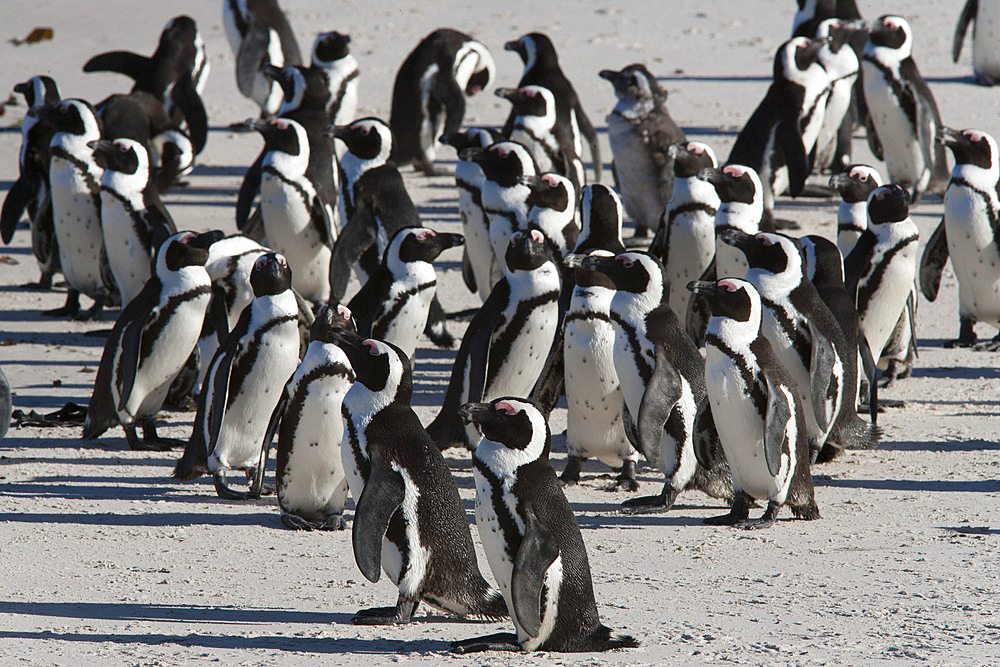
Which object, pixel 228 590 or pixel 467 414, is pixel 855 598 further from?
pixel 228 590

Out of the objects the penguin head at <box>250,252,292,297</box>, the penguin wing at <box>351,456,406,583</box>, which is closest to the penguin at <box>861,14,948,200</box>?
the penguin head at <box>250,252,292,297</box>

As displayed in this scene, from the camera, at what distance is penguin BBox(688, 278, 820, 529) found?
4664 mm

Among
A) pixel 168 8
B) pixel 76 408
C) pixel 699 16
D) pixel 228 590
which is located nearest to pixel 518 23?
pixel 699 16

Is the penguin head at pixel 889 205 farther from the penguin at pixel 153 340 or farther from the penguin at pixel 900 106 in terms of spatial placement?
the penguin at pixel 900 106

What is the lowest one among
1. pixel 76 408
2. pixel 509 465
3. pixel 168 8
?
pixel 76 408

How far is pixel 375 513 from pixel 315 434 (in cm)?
96

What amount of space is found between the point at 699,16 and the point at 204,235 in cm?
1136

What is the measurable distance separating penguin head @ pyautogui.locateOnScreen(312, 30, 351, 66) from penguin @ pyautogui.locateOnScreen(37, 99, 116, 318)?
3.44 m

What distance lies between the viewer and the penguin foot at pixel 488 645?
3.50 meters

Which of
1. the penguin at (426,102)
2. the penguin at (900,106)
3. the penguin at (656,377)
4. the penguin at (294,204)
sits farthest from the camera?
the penguin at (426,102)

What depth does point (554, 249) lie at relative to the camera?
670cm

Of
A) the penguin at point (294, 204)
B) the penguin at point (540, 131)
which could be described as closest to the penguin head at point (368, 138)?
the penguin at point (294, 204)

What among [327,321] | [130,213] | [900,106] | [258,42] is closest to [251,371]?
[327,321]

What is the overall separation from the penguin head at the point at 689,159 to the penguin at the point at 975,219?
4.21 ft
